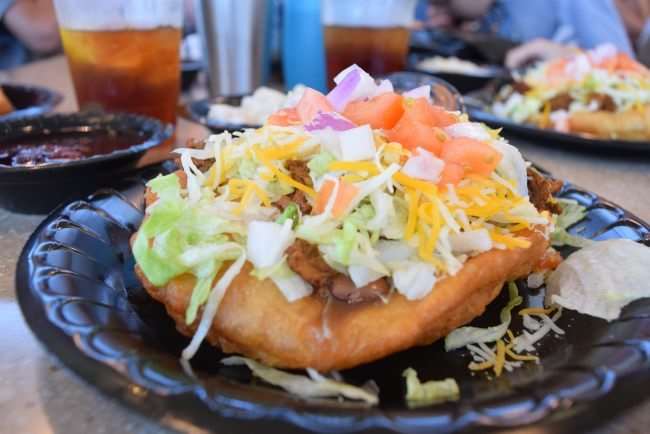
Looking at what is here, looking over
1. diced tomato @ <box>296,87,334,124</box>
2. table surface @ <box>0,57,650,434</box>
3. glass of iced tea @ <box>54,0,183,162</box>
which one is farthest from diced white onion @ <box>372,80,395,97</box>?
glass of iced tea @ <box>54,0,183,162</box>

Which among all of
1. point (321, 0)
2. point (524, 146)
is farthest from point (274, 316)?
point (321, 0)

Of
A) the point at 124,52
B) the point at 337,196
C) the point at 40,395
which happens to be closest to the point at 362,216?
the point at 337,196

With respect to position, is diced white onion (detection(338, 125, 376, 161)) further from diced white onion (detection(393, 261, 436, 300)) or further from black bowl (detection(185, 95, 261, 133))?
black bowl (detection(185, 95, 261, 133))

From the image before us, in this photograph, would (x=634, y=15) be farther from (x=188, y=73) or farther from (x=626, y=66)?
(x=188, y=73)

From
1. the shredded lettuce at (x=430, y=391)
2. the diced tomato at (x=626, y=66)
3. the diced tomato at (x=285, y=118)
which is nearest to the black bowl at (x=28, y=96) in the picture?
the diced tomato at (x=285, y=118)

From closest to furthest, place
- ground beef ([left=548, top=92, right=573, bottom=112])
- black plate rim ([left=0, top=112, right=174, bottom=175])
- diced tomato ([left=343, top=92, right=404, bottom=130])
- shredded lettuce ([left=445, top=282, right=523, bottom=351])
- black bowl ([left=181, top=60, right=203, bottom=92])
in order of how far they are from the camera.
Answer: shredded lettuce ([left=445, top=282, right=523, bottom=351])
diced tomato ([left=343, top=92, right=404, bottom=130])
black plate rim ([left=0, top=112, right=174, bottom=175])
ground beef ([left=548, top=92, right=573, bottom=112])
black bowl ([left=181, top=60, right=203, bottom=92])

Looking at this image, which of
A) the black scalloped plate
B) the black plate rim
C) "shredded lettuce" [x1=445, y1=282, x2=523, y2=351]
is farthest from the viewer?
the black plate rim

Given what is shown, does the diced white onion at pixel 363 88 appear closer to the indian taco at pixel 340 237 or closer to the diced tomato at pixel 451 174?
the indian taco at pixel 340 237
